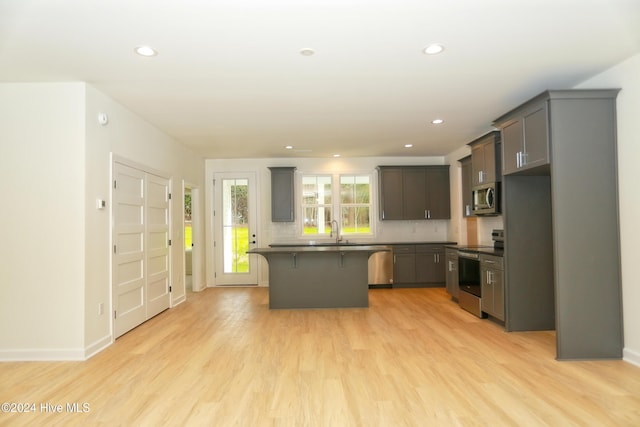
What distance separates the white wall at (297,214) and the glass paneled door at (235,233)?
133 mm

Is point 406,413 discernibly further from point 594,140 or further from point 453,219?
point 453,219

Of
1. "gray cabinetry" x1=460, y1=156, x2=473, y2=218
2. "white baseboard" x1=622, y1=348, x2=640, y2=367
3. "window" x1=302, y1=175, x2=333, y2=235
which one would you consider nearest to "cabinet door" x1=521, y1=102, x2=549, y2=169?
"white baseboard" x1=622, y1=348, x2=640, y2=367

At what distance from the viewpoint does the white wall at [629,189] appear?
317cm

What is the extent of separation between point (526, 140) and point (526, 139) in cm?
1

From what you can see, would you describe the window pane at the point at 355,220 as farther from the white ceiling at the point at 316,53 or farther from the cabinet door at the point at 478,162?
the white ceiling at the point at 316,53

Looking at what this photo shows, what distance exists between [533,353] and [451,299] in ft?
8.19

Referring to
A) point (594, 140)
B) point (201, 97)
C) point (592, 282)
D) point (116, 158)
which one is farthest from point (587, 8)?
point (116, 158)

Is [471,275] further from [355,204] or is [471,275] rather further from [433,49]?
[433,49]

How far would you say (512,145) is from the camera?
4012mm

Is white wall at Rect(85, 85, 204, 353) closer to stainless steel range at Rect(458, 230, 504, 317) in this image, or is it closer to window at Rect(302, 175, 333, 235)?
→ window at Rect(302, 175, 333, 235)

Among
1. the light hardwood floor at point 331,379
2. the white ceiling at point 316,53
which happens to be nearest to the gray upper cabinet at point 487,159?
the white ceiling at point 316,53

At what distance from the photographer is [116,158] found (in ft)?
13.4

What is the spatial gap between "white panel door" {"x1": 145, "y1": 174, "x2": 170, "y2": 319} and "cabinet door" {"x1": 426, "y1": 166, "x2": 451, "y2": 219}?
4.93m

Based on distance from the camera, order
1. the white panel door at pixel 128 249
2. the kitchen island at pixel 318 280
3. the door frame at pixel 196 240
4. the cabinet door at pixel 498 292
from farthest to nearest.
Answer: the door frame at pixel 196 240 < the kitchen island at pixel 318 280 < the cabinet door at pixel 498 292 < the white panel door at pixel 128 249
